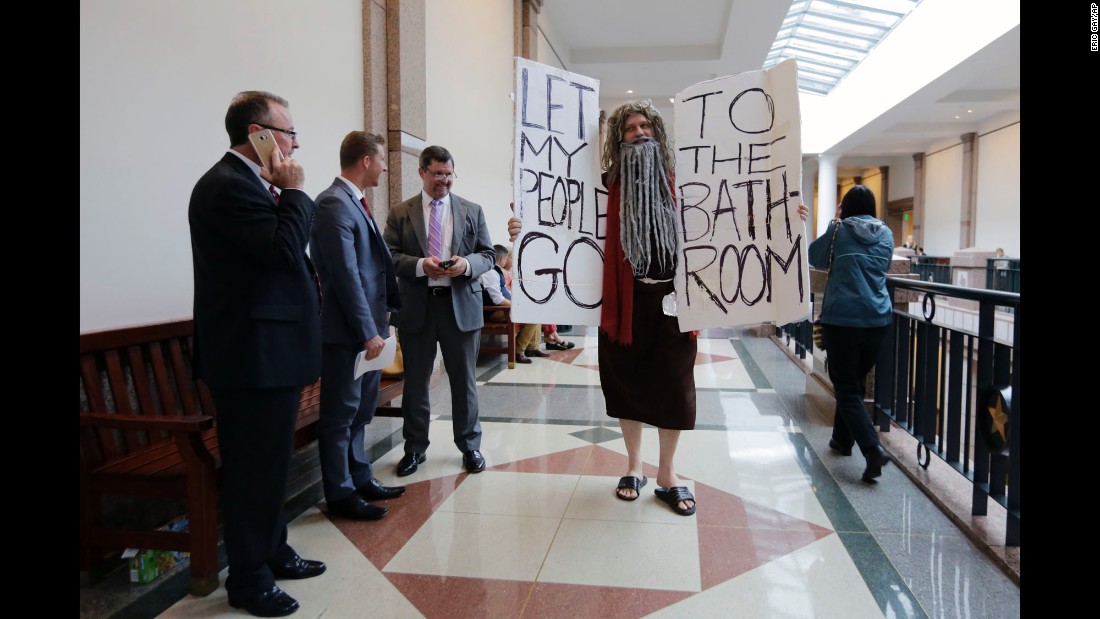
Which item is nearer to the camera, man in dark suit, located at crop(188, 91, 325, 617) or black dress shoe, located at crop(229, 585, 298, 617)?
man in dark suit, located at crop(188, 91, 325, 617)

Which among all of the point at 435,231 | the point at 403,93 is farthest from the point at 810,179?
A: the point at 435,231

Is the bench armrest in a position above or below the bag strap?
below

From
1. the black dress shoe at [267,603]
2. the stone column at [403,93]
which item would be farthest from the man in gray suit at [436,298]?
the stone column at [403,93]

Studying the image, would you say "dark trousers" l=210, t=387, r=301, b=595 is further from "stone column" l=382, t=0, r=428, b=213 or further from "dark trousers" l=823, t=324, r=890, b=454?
"stone column" l=382, t=0, r=428, b=213

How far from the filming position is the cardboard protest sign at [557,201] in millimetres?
2682

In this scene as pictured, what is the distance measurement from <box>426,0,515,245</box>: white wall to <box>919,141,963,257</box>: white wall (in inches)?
691

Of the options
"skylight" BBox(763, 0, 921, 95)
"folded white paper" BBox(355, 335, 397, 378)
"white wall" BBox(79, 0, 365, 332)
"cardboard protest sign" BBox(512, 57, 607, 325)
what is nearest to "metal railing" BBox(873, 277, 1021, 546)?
"cardboard protest sign" BBox(512, 57, 607, 325)

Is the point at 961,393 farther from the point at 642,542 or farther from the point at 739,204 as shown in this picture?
the point at 642,542

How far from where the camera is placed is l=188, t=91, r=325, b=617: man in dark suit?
1.94m

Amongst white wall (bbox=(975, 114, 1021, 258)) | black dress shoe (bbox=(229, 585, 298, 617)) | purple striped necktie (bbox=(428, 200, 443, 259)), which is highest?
white wall (bbox=(975, 114, 1021, 258))

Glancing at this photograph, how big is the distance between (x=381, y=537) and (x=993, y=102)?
18855 millimetres

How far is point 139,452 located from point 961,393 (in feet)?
11.1

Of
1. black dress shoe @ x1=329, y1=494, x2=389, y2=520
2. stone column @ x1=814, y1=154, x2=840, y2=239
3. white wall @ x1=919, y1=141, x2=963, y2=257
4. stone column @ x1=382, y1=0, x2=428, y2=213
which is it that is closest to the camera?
black dress shoe @ x1=329, y1=494, x2=389, y2=520

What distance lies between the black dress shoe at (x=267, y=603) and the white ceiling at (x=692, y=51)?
9773 millimetres
